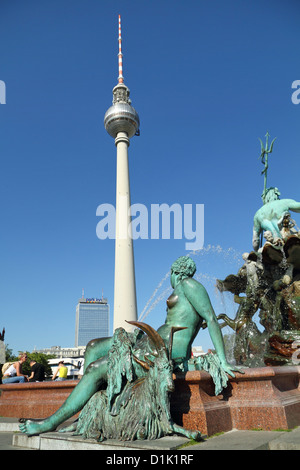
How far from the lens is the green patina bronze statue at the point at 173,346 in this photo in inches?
145

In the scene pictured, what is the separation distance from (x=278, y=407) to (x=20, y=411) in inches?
177

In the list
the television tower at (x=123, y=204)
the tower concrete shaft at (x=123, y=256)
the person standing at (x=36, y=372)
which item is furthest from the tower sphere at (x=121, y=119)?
the person standing at (x=36, y=372)

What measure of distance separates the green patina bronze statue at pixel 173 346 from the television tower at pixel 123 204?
37747 millimetres

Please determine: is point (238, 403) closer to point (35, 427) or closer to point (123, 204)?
point (35, 427)

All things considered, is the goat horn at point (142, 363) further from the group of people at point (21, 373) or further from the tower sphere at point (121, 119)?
the tower sphere at point (121, 119)

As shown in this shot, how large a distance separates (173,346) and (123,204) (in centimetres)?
4585

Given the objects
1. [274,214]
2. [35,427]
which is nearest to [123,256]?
[274,214]

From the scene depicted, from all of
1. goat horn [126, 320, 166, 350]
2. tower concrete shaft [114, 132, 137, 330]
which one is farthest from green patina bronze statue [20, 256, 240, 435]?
tower concrete shaft [114, 132, 137, 330]

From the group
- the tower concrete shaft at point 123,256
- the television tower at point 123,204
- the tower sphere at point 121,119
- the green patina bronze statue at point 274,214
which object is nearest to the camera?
the green patina bronze statue at point 274,214

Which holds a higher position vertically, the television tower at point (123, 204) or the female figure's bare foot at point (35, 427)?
the television tower at point (123, 204)

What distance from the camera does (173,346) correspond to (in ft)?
12.9

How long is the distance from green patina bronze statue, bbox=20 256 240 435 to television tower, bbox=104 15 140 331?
37.7m
